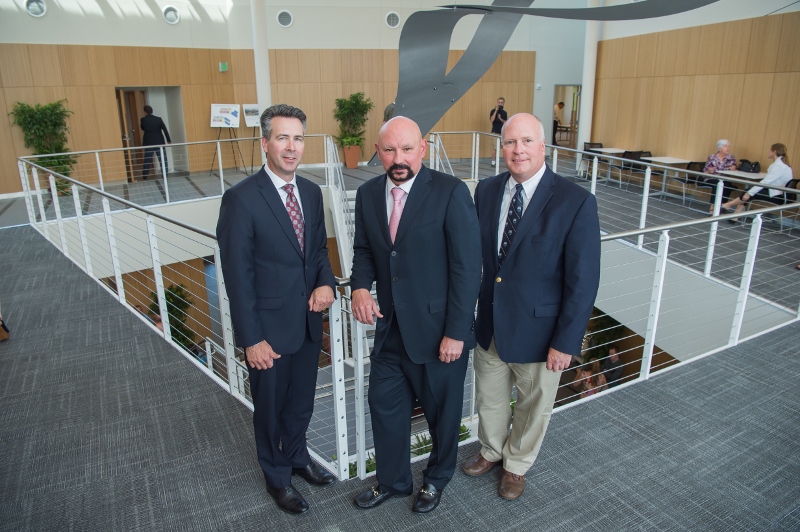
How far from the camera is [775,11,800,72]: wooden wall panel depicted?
5793 mm

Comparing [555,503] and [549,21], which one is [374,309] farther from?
[549,21]

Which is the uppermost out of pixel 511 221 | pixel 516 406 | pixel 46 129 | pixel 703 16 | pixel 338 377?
pixel 703 16

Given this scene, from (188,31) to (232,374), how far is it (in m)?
7.67

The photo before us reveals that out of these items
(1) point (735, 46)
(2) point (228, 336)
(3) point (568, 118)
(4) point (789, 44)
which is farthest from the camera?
(3) point (568, 118)

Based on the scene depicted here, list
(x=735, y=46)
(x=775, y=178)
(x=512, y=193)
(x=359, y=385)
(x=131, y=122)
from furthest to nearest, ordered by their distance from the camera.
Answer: (x=131, y=122) < (x=735, y=46) < (x=775, y=178) < (x=359, y=385) < (x=512, y=193)

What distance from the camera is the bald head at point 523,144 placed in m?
1.54

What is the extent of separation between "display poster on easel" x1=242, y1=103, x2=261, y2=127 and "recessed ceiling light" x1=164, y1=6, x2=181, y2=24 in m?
1.50

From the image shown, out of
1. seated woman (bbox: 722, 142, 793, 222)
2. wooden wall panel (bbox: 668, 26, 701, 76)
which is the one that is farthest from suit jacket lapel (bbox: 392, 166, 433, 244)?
wooden wall panel (bbox: 668, 26, 701, 76)

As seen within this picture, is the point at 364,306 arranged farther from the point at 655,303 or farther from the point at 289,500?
the point at 655,303

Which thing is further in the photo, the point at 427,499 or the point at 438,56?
the point at 438,56

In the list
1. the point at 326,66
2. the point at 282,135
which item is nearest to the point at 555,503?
the point at 282,135

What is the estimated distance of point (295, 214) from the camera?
1.63 meters

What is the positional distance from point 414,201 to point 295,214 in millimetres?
362

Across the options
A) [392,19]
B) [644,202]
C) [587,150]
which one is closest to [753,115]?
[587,150]
